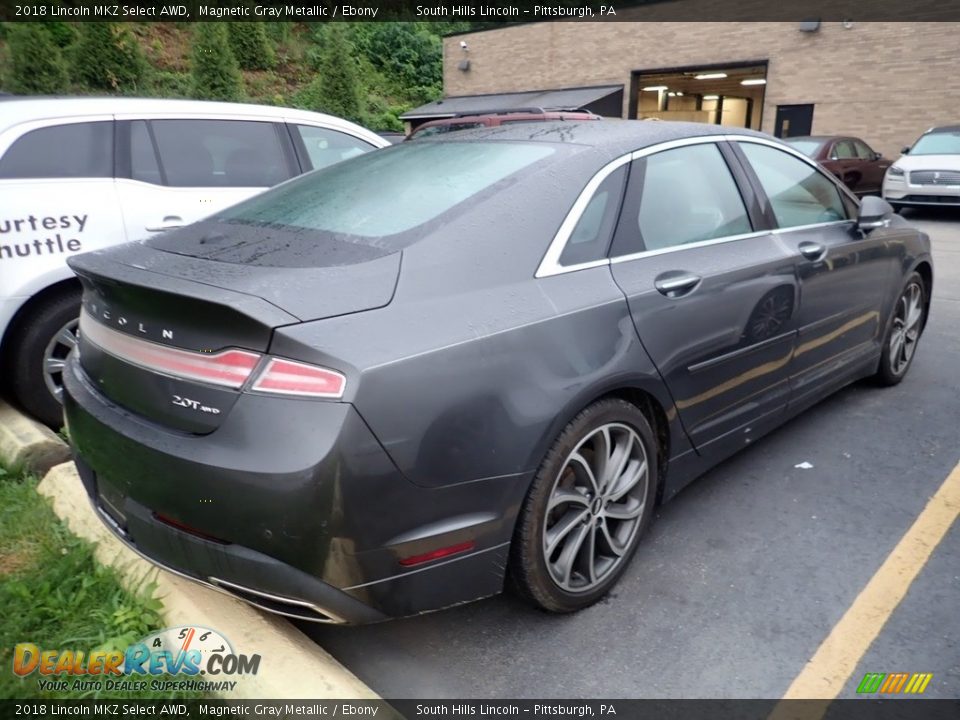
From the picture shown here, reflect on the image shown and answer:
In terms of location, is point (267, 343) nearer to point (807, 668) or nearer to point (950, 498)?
point (807, 668)

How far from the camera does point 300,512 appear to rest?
186cm

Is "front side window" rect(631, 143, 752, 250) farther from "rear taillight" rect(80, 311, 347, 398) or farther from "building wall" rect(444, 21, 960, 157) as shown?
"building wall" rect(444, 21, 960, 157)

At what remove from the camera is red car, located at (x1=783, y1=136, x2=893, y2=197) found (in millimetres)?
13828

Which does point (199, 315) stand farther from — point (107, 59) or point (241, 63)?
point (241, 63)

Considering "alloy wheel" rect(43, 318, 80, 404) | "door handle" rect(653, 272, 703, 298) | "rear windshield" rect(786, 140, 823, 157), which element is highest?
"door handle" rect(653, 272, 703, 298)

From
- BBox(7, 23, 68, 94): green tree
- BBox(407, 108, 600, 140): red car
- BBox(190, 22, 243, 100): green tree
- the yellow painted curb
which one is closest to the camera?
the yellow painted curb

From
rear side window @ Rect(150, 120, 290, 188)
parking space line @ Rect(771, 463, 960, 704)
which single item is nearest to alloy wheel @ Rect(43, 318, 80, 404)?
rear side window @ Rect(150, 120, 290, 188)

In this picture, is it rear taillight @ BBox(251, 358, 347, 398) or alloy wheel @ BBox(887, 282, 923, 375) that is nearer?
rear taillight @ BBox(251, 358, 347, 398)

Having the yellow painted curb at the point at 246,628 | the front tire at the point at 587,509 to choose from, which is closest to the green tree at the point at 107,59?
the yellow painted curb at the point at 246,628

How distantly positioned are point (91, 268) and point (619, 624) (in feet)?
6.82

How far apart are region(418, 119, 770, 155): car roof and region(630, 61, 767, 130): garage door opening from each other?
54.8ft

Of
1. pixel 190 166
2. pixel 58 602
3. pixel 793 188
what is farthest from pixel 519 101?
pixel 58 602

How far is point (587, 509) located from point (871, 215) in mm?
2484

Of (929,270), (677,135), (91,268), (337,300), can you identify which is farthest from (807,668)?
(929,270)
